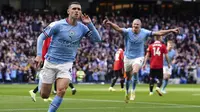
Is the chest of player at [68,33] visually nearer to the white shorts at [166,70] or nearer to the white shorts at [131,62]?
the white shorts at [131,62]

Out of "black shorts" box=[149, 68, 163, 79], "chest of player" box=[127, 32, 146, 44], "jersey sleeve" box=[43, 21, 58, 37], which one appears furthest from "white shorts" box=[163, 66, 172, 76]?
"jersey sleeve" box=[43, 21, 58, 37]

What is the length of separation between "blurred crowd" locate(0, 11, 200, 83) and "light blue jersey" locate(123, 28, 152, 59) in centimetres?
2302

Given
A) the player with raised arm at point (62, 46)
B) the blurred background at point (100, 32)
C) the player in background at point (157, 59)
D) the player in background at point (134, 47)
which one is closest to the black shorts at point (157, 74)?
the player in background at point (157, 59)

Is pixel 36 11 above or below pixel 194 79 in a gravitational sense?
above

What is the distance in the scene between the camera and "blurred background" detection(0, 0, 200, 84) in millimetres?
45606

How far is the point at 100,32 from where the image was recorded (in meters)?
52.7

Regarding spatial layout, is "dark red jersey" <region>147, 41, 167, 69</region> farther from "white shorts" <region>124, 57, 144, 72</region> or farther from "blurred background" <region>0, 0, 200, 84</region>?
"blurred background" <region>0, 0, 200, 84</region>

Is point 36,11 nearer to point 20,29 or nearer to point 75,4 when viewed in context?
point 20,29

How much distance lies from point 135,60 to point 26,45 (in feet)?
88.9

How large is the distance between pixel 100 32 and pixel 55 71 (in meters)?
39.6

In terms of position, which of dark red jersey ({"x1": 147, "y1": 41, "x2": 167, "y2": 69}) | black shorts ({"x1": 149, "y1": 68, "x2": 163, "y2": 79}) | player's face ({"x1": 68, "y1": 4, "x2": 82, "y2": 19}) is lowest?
black shorts ({"x1": 149, "y1": 68, "x2": 163, "y2": 79})

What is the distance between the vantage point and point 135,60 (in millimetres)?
21375

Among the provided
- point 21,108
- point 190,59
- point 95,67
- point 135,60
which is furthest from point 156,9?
point 21,108

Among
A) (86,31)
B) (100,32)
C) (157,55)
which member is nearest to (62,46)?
(86,31)
